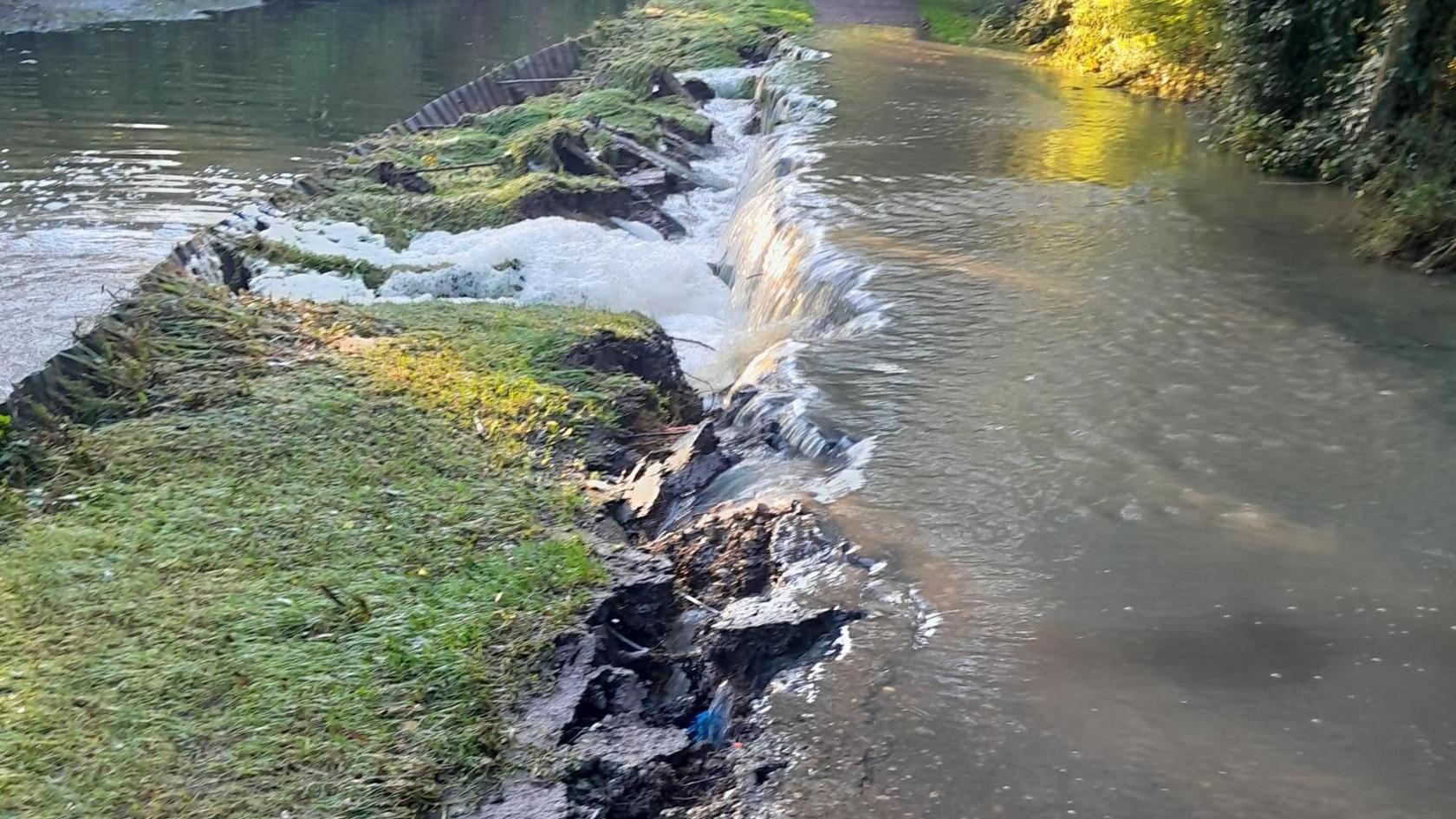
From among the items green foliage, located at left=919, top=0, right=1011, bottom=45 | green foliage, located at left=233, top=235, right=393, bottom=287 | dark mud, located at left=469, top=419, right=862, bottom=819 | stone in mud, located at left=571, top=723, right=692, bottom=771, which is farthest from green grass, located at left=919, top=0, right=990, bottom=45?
stone in mud, located at left=571, top=723, right=692, bottom=771

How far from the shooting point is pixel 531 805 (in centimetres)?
504

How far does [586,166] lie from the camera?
16281 mm

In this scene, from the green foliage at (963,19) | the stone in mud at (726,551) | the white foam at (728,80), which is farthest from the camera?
the green foliage at (963,19)

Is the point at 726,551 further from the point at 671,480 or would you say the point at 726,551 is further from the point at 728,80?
the point at 728,80

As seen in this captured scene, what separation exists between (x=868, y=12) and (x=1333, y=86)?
20742mm

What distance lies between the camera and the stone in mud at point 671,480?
314 inches

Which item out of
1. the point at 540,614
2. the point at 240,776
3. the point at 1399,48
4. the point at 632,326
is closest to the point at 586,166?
the point at 632,326

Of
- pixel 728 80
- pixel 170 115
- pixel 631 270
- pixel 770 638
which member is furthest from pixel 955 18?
pixel 770 638

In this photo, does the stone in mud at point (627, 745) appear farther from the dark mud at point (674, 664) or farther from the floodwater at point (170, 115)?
the floodwater at point (170, 115)

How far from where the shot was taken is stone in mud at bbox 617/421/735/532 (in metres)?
7.99

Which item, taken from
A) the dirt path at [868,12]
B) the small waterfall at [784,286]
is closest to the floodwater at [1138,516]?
the small waterfall at [784,286]

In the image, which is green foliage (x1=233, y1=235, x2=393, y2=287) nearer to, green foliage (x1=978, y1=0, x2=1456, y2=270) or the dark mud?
the dark mud

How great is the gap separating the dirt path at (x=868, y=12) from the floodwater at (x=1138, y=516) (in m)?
19.6

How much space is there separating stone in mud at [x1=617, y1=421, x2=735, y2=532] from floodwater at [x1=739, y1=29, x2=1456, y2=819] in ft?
2.13
